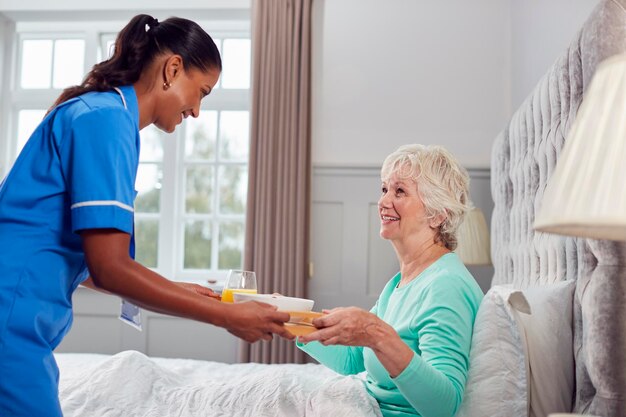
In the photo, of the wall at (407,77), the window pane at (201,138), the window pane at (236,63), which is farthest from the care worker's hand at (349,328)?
the window pane at (236,63)

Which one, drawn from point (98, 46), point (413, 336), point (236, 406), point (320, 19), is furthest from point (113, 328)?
point (413, 336)

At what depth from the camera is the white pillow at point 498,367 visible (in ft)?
5.39

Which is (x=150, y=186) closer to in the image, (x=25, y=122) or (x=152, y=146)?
(x=152, y=146)

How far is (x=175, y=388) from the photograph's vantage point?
2.06 metres

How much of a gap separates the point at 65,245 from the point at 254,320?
1.27ft

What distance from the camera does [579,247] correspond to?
1.78 meters

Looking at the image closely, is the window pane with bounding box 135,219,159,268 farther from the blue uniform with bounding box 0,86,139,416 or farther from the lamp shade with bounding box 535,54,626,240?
the lamp shade with bounding box 535,54,626,240

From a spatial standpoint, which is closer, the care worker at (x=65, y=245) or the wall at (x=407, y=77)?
the care worker at (x=65, y=245)

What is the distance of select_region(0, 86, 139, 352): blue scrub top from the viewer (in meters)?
1.20

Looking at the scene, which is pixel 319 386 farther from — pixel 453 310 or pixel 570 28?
pixel 570 28

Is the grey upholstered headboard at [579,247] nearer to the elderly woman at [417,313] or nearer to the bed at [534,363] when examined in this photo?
the bed at [534,363]

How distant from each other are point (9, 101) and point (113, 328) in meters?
1.81

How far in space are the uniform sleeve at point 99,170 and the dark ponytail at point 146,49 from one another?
18cm

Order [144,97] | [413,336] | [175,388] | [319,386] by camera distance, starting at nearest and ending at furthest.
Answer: [144,97] → [413,336] → [319,386] → [175,388]
